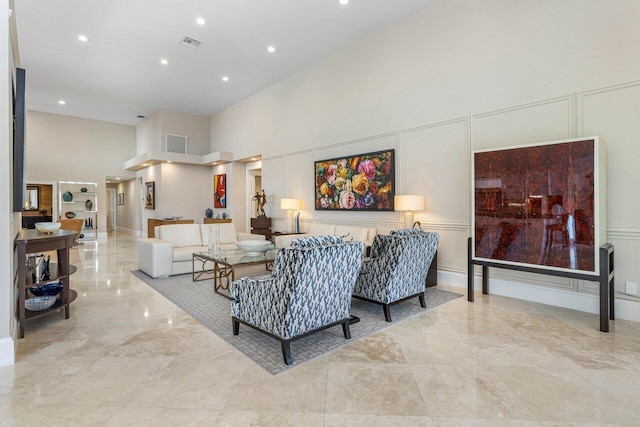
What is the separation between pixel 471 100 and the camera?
4.55 m

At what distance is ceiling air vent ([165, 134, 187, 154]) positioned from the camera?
33.2ft

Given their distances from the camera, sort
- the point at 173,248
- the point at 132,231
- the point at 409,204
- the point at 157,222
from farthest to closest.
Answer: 1. the point at 132,231
2. the point at 157,222
3. the point at 173,248
4. the point at 409,204

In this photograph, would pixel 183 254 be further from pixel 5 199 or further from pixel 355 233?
pixel 5 199

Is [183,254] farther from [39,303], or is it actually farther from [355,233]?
[355,233]

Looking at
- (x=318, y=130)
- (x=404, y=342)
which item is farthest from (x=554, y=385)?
(x=318, y=130)

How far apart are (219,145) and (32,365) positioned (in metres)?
8.67

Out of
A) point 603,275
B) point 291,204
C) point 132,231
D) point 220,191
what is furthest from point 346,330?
point 132,231

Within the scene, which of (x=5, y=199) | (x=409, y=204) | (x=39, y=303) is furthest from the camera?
(x=409, y=204)

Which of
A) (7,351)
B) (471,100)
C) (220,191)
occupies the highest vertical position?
(471,100)

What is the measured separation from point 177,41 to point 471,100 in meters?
5.07

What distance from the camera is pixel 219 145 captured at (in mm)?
10430

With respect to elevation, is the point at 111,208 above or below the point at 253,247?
above

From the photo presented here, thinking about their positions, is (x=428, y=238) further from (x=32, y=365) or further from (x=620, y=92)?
(x=32, y=365)

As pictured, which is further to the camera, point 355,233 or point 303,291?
point 355,233
